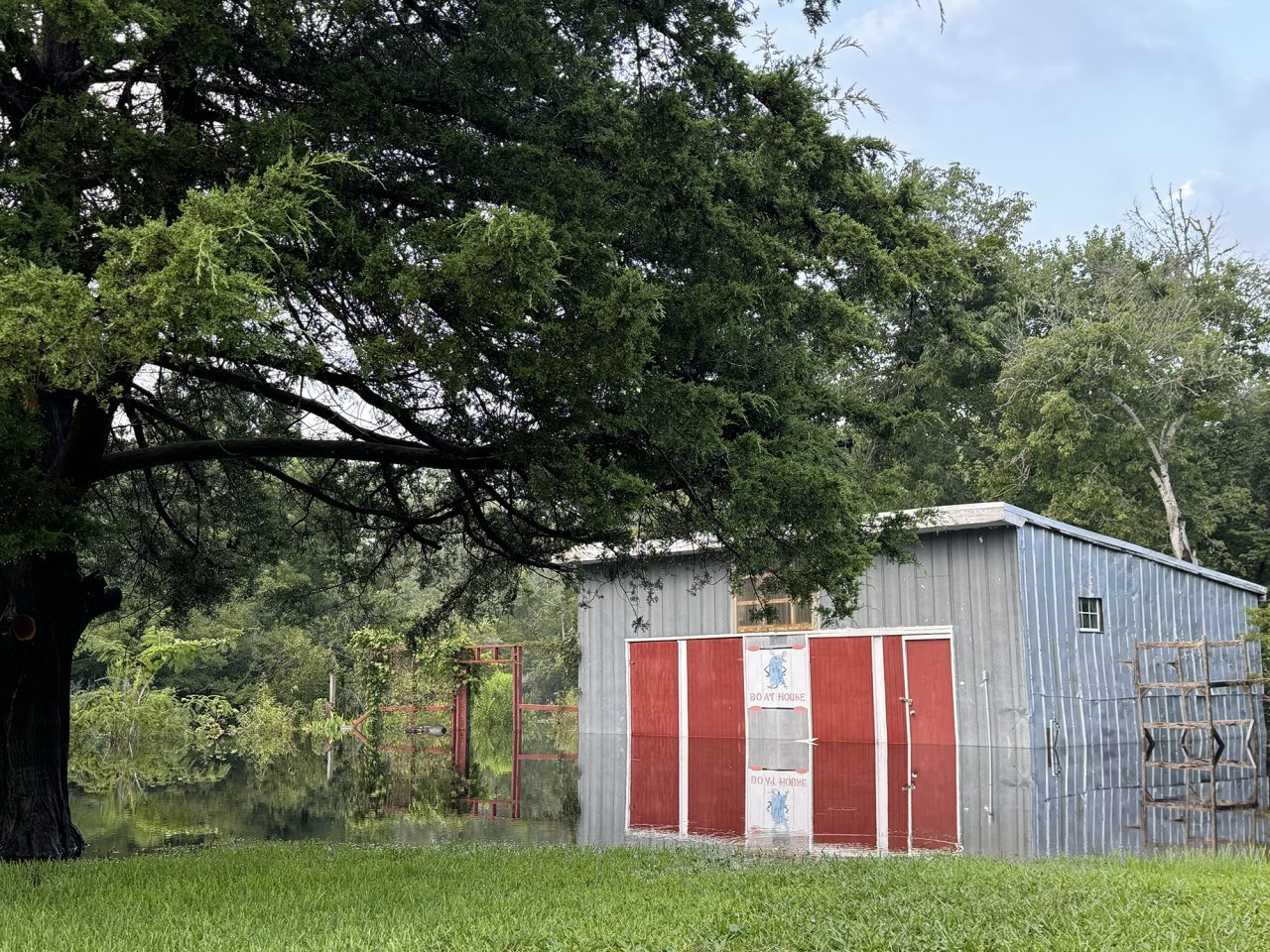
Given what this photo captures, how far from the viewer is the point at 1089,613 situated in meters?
19.5

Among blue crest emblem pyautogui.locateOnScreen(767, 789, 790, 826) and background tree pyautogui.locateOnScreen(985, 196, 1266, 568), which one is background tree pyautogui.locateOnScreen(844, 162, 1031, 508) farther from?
blue crest emblem pyautogui.locateOnScreen(767, 789, 790, 826)

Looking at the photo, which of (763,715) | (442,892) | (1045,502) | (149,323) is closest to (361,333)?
(149,323)

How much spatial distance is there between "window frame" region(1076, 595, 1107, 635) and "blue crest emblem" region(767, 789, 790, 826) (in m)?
7.04

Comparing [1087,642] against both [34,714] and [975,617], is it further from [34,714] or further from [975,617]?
[34,714]

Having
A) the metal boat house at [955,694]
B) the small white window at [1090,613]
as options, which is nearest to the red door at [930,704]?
the metal boat house at [955,694]

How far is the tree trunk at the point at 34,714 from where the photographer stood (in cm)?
914

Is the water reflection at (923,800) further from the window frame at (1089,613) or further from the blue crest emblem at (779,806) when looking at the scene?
the window frame at (1089,613)

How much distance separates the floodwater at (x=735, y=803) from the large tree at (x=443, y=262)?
325cm

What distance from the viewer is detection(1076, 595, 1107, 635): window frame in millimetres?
19250

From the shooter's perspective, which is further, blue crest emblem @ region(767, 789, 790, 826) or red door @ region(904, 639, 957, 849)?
red door @ region(904, 639, 957, 849)

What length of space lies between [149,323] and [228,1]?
336 cm

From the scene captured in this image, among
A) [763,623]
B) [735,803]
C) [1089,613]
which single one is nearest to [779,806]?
[735,803]

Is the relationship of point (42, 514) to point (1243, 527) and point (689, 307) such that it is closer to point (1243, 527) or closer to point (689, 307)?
point (689, 307)

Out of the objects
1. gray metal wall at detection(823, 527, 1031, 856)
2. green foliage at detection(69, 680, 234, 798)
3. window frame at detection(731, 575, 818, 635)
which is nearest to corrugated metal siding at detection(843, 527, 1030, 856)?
gray metal wall at detection(823, 527, 1031, 856)
